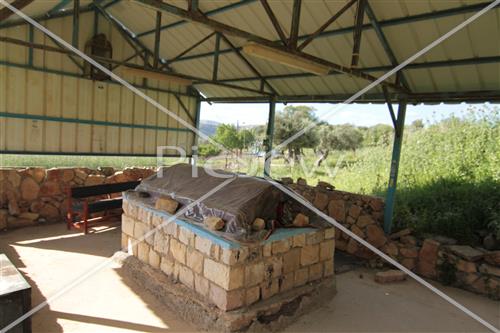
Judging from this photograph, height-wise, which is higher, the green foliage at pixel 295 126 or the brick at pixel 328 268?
the green foliage at pixel 295 126

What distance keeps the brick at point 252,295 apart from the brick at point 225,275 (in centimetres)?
18

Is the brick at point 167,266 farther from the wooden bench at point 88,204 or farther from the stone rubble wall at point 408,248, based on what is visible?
the wooden bench at point 88,204

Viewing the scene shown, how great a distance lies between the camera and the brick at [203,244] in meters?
4.20

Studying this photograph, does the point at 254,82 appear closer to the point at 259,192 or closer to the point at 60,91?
the point at 60,91

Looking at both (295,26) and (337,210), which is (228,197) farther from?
(337,210)

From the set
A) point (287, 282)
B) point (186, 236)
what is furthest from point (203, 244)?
point (287, 282)

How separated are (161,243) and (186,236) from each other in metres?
0.74

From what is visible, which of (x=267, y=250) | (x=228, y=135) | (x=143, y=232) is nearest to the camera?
(x=267, y=250)

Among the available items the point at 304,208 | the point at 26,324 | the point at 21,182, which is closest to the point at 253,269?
the point at 304,208

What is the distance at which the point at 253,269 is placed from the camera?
13.5 feet

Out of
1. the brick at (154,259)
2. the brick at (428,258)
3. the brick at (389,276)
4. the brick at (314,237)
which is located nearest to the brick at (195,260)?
the brick at (154,259)

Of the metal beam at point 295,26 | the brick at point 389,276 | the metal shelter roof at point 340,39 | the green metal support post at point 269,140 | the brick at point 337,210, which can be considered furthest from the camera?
the green metal support post at point 269,140

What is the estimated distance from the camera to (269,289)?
4344 mm

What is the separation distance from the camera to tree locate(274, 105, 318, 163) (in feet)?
68.6
